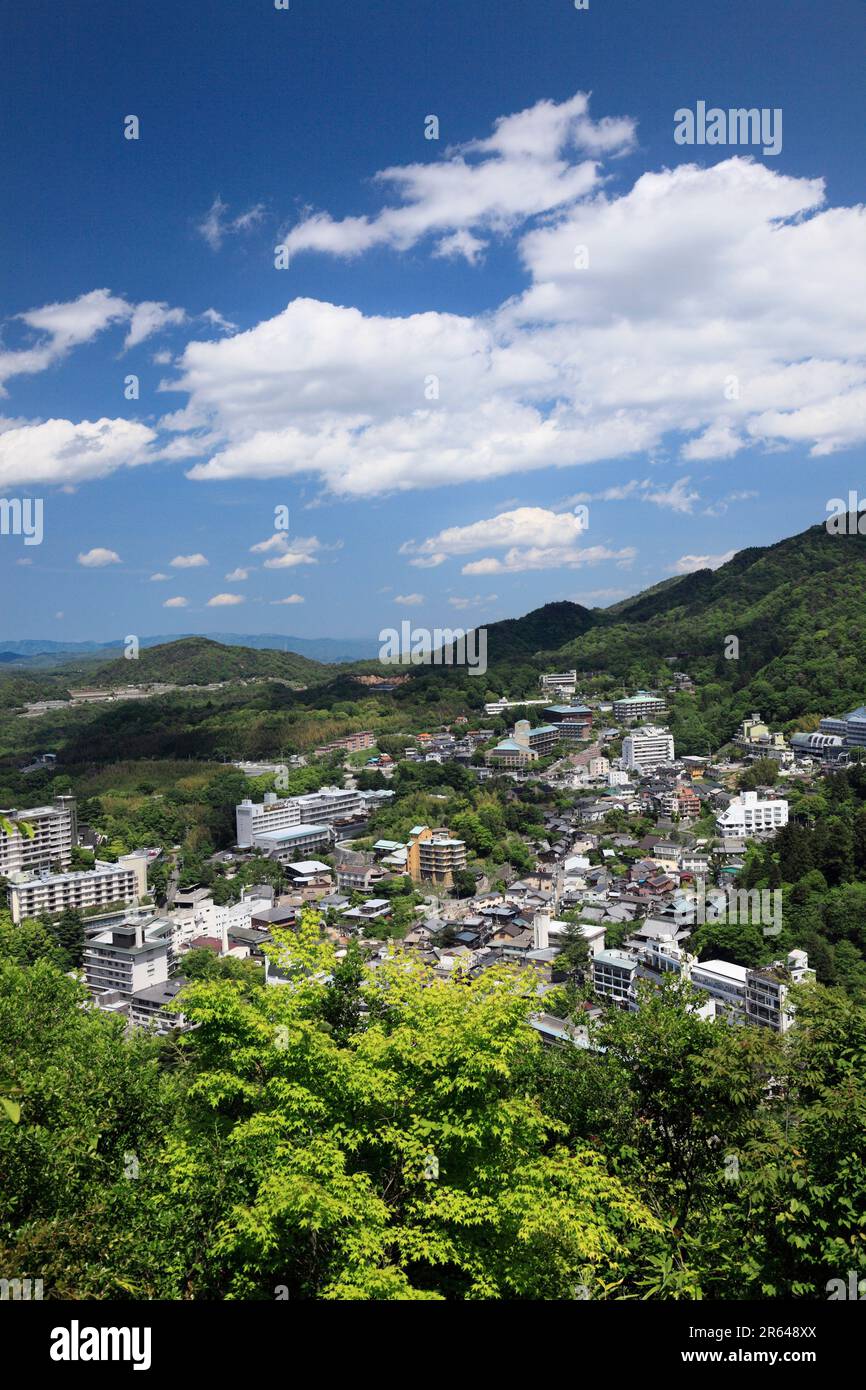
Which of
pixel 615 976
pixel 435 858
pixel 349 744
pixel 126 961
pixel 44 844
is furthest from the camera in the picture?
pixel 349 744

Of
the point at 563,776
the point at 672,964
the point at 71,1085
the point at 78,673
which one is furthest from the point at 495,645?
the point at 71,1085

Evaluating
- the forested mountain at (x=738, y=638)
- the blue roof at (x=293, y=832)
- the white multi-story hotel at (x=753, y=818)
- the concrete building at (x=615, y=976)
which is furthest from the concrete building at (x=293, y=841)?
the forested mountain at (x=738, y=638)

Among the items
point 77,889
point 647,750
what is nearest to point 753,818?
point 647,750

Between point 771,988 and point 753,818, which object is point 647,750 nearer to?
point 753,818

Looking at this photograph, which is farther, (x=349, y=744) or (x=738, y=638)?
(x=738, y=638)

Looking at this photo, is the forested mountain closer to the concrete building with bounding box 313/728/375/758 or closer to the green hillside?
the concrete building with bounding box 313/728/375/758

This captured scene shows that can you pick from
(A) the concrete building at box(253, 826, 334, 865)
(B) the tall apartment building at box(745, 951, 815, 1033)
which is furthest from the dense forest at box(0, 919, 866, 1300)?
(A) the concrete building at box(253, 826, 334, 865)

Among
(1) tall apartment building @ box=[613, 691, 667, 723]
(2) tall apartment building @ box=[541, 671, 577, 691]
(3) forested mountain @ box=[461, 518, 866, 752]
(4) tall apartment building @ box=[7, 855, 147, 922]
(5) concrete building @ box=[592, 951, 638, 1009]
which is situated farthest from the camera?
(2) tall apartment building @ box=[541, 671, 577, 691]
